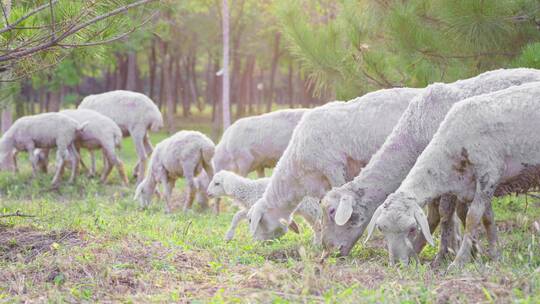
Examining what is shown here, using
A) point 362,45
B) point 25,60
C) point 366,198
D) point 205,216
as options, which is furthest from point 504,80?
point 205,216

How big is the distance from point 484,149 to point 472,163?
0.52ft

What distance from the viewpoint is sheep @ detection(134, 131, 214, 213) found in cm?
1227

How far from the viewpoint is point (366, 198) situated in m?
7.06

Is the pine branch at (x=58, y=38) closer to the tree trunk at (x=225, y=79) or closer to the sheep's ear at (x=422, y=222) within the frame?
the sheep's ear at (x=422, y=222)

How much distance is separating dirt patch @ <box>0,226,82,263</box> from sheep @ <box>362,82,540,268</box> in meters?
3.03

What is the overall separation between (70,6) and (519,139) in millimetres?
4178

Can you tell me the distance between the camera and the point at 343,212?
6824 mm

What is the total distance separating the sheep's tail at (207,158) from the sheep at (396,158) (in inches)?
209

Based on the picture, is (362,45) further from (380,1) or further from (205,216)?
(205,216)

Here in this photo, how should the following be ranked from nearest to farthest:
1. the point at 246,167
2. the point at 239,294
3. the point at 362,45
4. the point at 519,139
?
the point at 239,294, the point at 519,139, the point at 362,45, the point at 246,167

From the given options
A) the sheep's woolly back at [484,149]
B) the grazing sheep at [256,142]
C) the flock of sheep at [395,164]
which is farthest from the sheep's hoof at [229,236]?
the grazing sheep at [256,142]

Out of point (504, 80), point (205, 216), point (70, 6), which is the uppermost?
point (70, 6)

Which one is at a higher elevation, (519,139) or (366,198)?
(519,139)

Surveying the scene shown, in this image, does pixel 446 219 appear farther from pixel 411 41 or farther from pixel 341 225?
pixel 411 41
